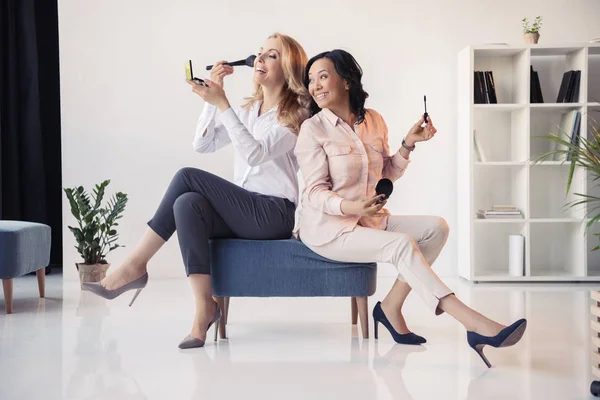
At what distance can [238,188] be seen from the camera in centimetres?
315

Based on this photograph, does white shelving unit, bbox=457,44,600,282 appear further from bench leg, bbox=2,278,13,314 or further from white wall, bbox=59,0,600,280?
bench leg, bbox=2,278,13,314

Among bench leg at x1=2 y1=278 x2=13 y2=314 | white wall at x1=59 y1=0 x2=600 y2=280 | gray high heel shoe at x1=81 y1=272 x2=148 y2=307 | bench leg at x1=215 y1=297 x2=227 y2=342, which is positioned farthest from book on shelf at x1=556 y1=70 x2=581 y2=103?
bench leg at x1=2 y1=278 x2=13 y2=314

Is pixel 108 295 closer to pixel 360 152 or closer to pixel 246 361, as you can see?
pixel 246 361

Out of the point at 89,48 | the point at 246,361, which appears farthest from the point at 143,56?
the point at 246,361

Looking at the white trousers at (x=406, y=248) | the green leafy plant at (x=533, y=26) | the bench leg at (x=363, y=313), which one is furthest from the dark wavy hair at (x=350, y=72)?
the green leafy plant at (x=533, y=26)

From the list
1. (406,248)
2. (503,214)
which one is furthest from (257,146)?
(503,214)

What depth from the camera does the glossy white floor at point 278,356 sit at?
8.01 ft

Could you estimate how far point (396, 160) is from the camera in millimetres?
3199

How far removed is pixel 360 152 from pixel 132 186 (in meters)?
2.87

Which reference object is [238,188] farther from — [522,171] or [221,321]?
[522,171]

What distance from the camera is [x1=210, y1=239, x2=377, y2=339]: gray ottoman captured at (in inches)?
123

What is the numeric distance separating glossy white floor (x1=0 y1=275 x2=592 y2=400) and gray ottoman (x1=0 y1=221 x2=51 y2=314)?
0.60 ft

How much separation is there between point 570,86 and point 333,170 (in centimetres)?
282

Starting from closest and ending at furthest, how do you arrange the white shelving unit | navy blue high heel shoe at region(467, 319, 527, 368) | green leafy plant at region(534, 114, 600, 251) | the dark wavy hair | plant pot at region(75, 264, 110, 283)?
green leafy plant at region(534, 114, 600, 251), navy blue high heel shoe at region(467, 319, 527, 368), the dark wavy hair, plant pot at region(75, 264, 110, 283), the white shelving unit
